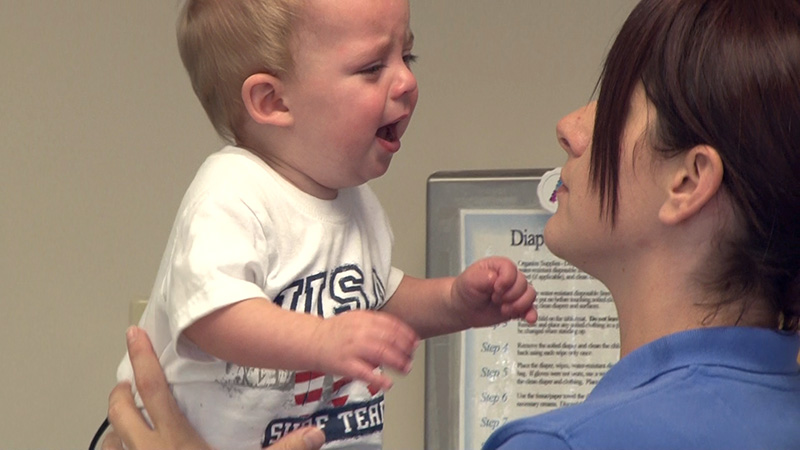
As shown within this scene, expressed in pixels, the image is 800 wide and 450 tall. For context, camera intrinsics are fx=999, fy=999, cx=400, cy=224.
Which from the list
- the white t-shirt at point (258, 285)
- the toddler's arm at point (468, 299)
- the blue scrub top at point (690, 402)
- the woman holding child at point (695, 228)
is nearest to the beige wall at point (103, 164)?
the toddler's arm at point (468, 299)

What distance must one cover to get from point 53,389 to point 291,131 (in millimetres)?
913

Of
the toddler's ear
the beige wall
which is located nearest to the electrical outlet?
the beige wall

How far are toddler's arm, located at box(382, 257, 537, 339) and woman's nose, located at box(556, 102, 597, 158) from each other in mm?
174

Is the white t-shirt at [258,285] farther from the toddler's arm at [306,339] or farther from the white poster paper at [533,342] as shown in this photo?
the white poster paper at [533,342]

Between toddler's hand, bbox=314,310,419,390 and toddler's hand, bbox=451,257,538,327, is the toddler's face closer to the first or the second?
toddler's hand, bbox=451,257,538,327

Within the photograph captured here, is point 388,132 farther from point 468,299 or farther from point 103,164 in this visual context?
point 103,164

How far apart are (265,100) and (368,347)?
367 millimetres

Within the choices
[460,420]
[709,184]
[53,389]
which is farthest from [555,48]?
[53,389]

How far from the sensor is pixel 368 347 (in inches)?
32.4

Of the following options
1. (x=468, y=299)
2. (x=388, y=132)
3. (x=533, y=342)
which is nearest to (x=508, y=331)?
(x=533, y=342)

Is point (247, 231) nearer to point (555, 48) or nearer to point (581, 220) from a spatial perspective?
point (581, 220)

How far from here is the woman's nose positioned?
3.28ft

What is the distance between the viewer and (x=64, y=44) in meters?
1.74

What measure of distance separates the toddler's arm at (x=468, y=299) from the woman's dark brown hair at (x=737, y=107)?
216 millimetres
